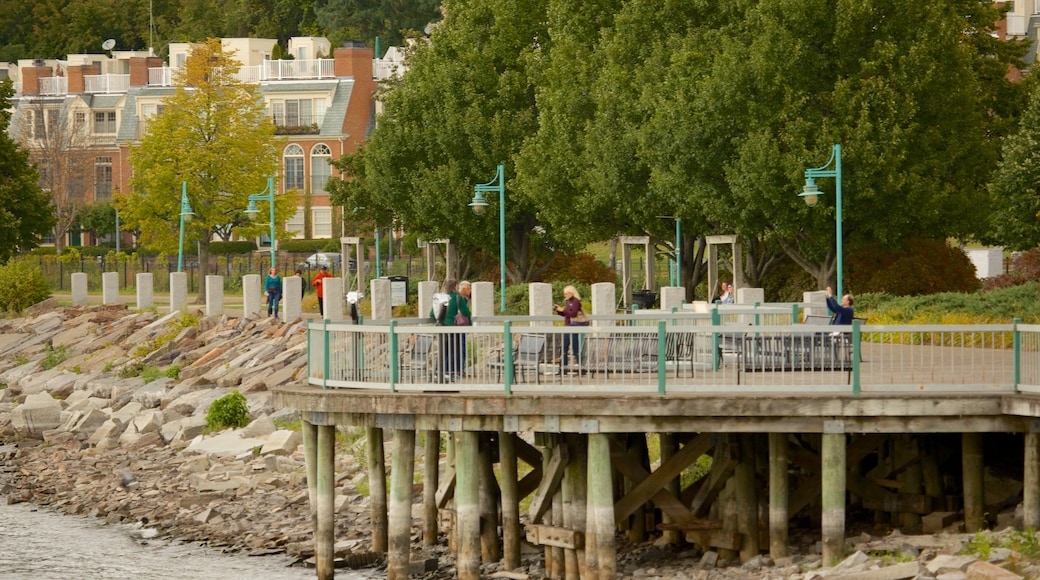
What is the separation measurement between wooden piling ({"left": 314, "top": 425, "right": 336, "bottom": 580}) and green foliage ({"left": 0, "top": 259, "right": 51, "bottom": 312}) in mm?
42280

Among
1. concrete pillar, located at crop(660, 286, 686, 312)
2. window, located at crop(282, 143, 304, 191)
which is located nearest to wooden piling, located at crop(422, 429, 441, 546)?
concrete pillar, located at crop(660, 286, 686, 312)

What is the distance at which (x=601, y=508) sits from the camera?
2370 centimetres

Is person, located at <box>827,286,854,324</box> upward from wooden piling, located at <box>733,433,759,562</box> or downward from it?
upward

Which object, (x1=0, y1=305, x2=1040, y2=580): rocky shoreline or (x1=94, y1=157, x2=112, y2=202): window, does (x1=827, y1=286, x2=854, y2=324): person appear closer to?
(x1=0, y1=305, x2=1040, y2=580): rocky shoreline

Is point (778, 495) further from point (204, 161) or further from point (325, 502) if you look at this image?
point (204, 161)

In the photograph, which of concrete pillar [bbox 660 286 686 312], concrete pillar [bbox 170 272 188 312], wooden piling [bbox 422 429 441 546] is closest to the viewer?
wooden piling [bbox 422 429 441 546]

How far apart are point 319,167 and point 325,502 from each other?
78.7 meters

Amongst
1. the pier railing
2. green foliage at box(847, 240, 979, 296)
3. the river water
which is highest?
green foliage at box(847, 240, 979, 296)

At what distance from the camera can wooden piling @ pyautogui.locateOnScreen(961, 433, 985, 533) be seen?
24.6 metres

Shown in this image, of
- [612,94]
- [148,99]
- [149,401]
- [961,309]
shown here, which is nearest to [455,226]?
[612,94]

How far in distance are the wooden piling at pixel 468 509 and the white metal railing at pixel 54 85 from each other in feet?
324

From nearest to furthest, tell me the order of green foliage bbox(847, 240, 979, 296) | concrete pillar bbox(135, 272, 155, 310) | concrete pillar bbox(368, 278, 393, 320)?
concrete pillar bbox(368, 278, 393, 320) → green foliage bbox(847, 240, 979, 296) → concrete pillar bbox(135, 272, 155, 310)

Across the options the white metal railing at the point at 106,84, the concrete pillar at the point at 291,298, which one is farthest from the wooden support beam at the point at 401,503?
the white metal railing at the point at 106,84

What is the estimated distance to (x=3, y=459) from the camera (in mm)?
44781
